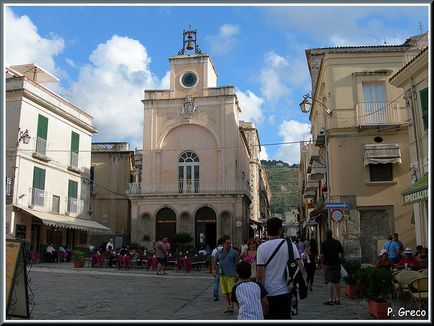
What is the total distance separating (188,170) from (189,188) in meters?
1.54

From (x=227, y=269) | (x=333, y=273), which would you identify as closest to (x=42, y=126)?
(x=227, y=269)

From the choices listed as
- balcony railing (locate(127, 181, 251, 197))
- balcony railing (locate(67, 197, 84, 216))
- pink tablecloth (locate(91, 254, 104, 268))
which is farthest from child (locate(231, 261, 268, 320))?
balcony railing (locate(67, 197, 84, 216))

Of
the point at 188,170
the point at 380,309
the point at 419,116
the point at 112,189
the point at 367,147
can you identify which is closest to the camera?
the point at 380,309

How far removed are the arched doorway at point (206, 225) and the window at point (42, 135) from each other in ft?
38.4

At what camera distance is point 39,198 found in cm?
2953

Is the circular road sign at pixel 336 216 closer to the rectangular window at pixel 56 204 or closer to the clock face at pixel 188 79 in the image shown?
the rectangular window at pixel 56 204

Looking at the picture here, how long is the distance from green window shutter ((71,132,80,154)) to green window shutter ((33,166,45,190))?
4405mm

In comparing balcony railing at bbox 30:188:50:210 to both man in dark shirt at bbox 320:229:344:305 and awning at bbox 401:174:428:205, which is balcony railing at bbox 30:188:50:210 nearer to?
man in dark shirt at bbox 320:229:344:305

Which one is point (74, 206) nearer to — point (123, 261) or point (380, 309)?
point (123, 261)

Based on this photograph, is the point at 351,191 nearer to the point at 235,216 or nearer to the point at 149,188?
the point at 235,216

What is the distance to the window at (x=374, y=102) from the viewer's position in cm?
2216

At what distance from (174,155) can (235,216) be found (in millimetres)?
6662

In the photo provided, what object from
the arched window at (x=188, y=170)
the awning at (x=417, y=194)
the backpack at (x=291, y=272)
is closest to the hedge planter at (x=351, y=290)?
the awning at (x=417, y=194)

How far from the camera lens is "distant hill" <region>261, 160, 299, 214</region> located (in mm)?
152750
